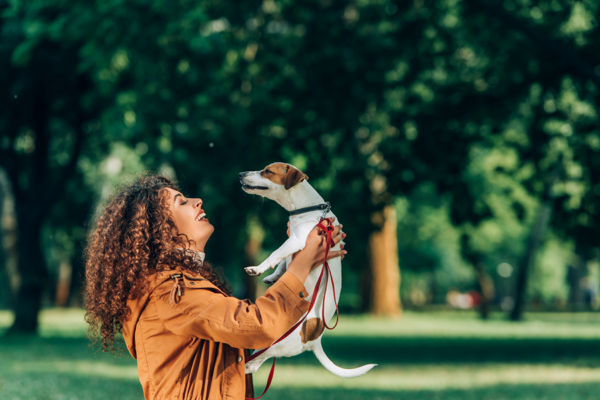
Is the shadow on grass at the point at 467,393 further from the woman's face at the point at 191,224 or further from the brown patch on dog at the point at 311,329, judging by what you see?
the brown patch on dog at the point at 311,329

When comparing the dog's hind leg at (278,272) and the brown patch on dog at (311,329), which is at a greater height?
the dog's hind leg at (278,272)

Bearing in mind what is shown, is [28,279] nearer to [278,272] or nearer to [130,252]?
[130,252]

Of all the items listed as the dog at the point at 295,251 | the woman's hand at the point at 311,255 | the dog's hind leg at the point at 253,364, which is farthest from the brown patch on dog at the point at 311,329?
the dog's hind leg at the point at 253,364

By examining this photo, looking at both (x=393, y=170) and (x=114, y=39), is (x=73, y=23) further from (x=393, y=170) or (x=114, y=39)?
(x=393, y=170)

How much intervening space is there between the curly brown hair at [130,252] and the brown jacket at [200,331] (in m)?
0.05

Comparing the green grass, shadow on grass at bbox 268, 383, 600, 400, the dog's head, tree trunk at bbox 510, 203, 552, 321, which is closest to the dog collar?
the dog's head

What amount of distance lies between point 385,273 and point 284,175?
27051mm

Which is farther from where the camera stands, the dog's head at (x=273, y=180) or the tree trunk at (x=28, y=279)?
the tree trunk at (x=28, y=279)

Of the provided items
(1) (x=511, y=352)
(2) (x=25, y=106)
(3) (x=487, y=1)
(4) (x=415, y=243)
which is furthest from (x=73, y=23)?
(4) (x=415, y=243)

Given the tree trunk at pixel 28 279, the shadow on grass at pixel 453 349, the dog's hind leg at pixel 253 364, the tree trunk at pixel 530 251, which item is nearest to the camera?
the dog's hind leg at pixel 253 364

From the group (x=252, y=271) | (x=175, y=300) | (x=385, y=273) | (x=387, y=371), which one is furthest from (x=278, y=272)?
(x=385, y=273)

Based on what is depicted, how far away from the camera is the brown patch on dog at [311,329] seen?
7.11 feet

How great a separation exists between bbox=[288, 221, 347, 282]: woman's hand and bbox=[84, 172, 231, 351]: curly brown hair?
487mm

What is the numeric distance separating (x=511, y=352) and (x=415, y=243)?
24.3 metres
